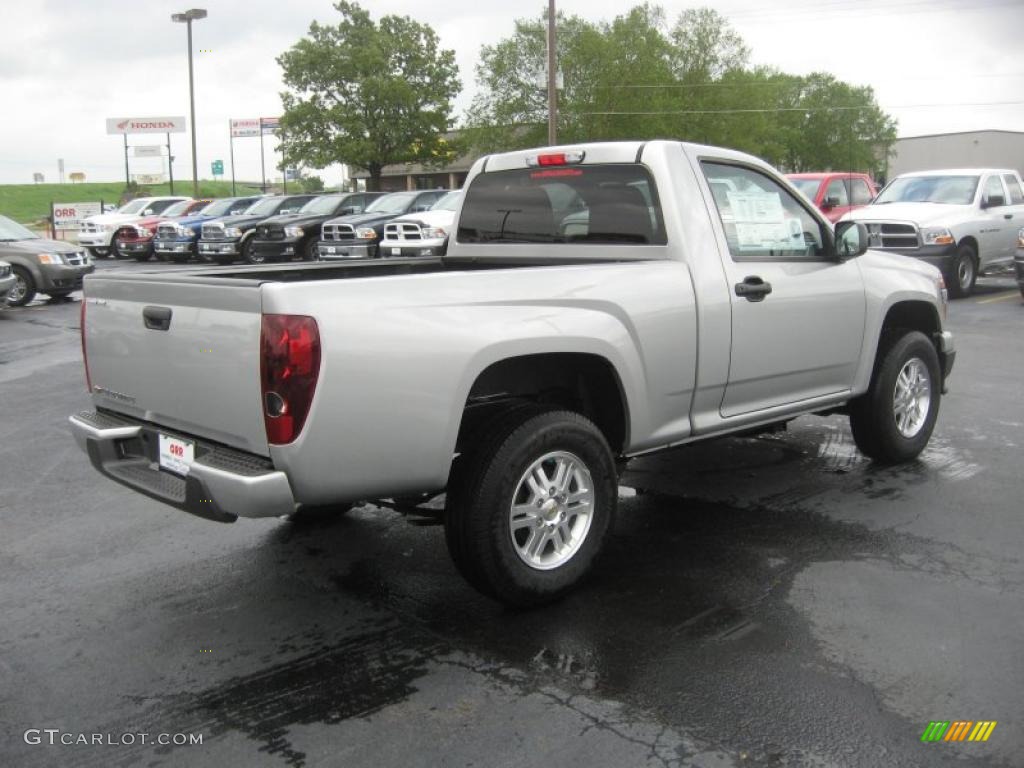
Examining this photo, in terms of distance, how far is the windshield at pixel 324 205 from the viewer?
2294 centimetres

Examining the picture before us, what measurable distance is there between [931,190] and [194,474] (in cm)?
1519

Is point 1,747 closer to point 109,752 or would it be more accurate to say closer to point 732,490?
point 109,752

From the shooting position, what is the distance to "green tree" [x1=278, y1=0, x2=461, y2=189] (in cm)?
4956

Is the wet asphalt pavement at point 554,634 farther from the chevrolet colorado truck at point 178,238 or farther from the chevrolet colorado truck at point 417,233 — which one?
the chevrolet colorado truck at point 178,238

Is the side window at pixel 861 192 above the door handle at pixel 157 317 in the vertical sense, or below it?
above

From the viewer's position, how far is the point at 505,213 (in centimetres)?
546

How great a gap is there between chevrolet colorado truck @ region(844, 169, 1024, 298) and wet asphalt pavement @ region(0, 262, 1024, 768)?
9.61 metres

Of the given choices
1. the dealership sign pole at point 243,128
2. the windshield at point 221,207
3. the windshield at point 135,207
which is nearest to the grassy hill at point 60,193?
the dealership sign pole at point 243,128

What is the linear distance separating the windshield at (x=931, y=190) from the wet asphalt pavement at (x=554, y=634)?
11004mm

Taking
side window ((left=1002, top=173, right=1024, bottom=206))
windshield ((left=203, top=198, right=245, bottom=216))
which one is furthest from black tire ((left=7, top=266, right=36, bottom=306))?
side window ((left=1002, top=173, right=1024, bottom=206))

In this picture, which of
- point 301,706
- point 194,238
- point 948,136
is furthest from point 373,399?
point 948,136

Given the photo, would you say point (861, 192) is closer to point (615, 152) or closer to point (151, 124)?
point (615, 152)
